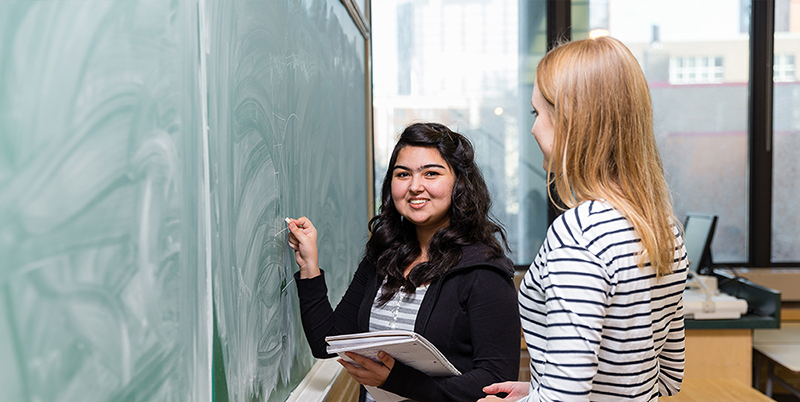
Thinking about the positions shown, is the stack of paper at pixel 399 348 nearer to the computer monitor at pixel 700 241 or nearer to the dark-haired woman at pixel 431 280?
the dark-haired woman at pixel 431 280

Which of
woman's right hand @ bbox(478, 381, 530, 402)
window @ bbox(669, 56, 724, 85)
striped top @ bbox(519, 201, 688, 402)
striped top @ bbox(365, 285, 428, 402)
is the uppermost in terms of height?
window @ bbox(669, 56, 724, 85)

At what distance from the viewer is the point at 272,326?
981mm

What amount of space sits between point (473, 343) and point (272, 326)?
39cm

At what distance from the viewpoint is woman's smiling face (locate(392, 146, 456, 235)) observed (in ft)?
3.91

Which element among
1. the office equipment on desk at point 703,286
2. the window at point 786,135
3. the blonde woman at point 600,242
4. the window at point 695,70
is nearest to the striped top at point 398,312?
the blonde woman at point 600,242

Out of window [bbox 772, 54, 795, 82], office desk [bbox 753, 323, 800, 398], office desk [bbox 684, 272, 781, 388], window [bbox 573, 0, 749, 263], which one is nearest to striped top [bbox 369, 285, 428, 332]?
office desk [bbox 684, 272, 781, 388]

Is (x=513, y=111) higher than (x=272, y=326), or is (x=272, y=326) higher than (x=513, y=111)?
(x=513, y=111)

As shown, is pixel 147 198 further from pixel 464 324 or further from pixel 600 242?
pixel 464 324

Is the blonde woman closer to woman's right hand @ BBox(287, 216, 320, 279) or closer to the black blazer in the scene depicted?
the black blazer

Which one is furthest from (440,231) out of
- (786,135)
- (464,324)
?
(786,135)

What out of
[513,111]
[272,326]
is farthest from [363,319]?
[513,111]

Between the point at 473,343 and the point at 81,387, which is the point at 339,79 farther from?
the point at 81,387

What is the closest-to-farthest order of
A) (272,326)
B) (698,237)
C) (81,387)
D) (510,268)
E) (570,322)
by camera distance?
(81,387) → (570,322) → (272,326) → (510,268) → (698,237)

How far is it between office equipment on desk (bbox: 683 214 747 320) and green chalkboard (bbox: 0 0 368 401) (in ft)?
6.33
